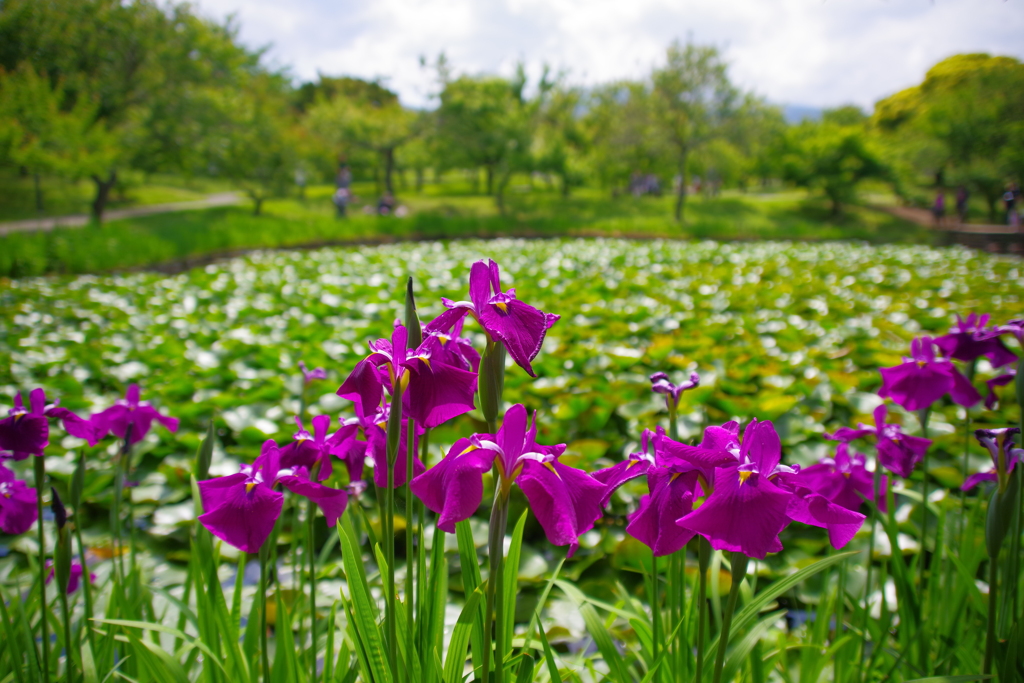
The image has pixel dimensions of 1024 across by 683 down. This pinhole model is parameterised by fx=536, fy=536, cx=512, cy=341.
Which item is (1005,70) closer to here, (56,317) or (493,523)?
(493,523)

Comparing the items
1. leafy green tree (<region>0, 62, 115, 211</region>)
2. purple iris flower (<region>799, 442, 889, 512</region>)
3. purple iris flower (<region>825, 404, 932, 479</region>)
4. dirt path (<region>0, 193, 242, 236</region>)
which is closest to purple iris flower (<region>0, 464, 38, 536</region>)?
purple iris flower (<region>799, 442, 889, 512</region>)

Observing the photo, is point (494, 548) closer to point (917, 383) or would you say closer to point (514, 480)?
point (514, 480)

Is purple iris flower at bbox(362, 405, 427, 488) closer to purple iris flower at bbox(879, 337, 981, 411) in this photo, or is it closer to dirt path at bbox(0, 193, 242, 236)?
purple iris flower at bbox(879, 337, 981, 411)

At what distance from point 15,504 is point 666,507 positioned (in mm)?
1194

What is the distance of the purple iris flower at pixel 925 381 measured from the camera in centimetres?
117

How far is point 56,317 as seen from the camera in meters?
4.24

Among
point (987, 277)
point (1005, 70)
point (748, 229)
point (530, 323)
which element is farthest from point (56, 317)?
point (1005, 70)

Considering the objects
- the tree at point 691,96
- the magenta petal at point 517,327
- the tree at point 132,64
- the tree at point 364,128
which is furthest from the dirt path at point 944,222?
the tree at point 364,128

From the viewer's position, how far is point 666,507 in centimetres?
69

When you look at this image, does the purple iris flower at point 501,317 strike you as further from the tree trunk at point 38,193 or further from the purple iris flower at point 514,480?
the tree trunk at point 38,193

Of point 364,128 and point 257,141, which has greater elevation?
point 364,128

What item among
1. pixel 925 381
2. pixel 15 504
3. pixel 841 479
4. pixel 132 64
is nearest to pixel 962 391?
pixel 925 381

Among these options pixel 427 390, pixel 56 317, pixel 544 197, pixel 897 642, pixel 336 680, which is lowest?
Answer: pixel 897 642

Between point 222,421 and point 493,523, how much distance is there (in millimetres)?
2239
